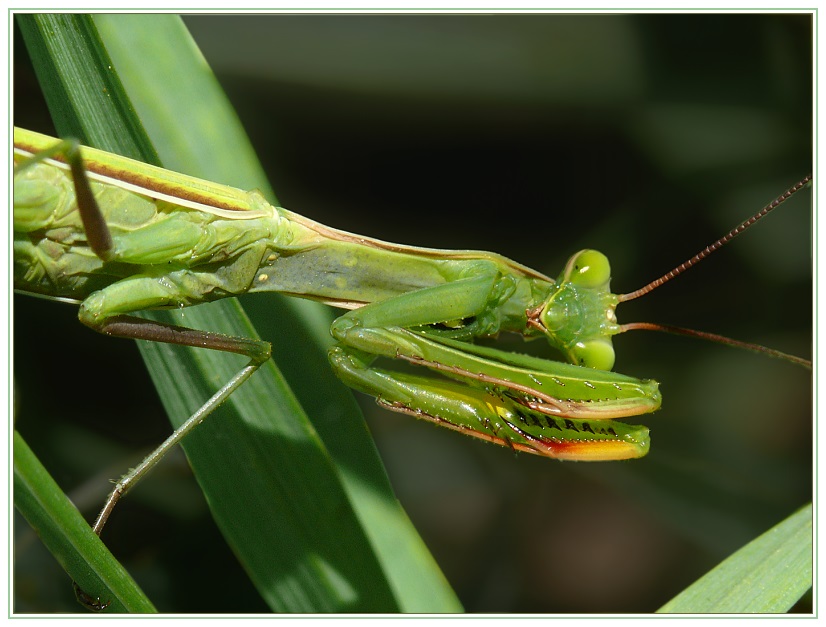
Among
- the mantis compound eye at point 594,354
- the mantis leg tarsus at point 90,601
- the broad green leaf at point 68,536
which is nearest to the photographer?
the broad green leaf at point 68,536

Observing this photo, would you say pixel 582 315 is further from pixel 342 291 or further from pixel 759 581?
pixel 759 581

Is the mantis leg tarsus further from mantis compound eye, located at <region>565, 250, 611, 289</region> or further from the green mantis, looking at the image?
mantis compound eye, located at <region>565, 250, 611, 289</region>

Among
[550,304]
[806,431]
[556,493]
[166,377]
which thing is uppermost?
[166,377]

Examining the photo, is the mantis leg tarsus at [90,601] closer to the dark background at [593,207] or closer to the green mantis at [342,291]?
the green mantis at [342,291]

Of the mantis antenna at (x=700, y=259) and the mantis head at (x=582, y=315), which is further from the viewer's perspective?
the mantis head at (x=582, y=315)

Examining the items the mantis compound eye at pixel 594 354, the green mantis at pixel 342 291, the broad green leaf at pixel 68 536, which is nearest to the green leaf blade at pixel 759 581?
the green mantis at pixel 342 291

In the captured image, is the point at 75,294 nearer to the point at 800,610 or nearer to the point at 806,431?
the point at 800,610
